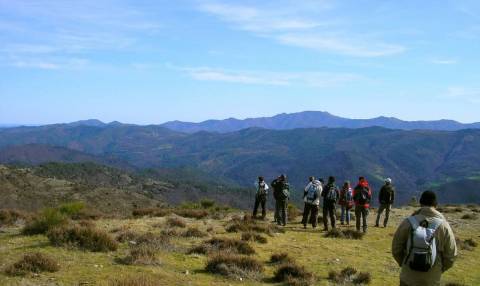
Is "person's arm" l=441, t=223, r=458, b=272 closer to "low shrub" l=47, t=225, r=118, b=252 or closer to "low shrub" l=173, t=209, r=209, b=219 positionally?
"low shrub" l=47, t=225, r=118, b=252

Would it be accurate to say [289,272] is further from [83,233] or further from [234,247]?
[83,233]

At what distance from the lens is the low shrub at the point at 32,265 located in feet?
33.8

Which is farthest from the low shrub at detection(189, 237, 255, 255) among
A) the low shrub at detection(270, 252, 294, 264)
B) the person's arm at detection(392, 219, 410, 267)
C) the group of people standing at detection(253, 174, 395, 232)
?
the person's arm at detection(392, 219, 410, 267)

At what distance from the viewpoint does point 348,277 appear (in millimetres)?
12273

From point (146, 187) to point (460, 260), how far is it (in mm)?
107666

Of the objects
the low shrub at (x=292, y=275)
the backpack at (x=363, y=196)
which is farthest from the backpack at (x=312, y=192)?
the low shrub at (x=292, y=275)

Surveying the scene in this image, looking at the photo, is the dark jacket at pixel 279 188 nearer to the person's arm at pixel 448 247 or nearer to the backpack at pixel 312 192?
the backpack at pixel 312 192

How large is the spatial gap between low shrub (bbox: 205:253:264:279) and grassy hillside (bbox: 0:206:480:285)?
65 millimetres

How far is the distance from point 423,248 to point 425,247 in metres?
0.03

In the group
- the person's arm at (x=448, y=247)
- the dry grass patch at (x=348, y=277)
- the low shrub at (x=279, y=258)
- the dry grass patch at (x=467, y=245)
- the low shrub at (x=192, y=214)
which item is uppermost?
the person's arm at (x=448, y=247)

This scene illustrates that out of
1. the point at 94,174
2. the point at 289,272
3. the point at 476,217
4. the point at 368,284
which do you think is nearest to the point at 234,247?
the point at 289,272

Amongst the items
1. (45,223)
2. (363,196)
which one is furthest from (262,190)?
(45,223)

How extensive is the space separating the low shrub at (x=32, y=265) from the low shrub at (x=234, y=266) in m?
3.45

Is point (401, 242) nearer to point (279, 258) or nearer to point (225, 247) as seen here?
point (279, 258)
